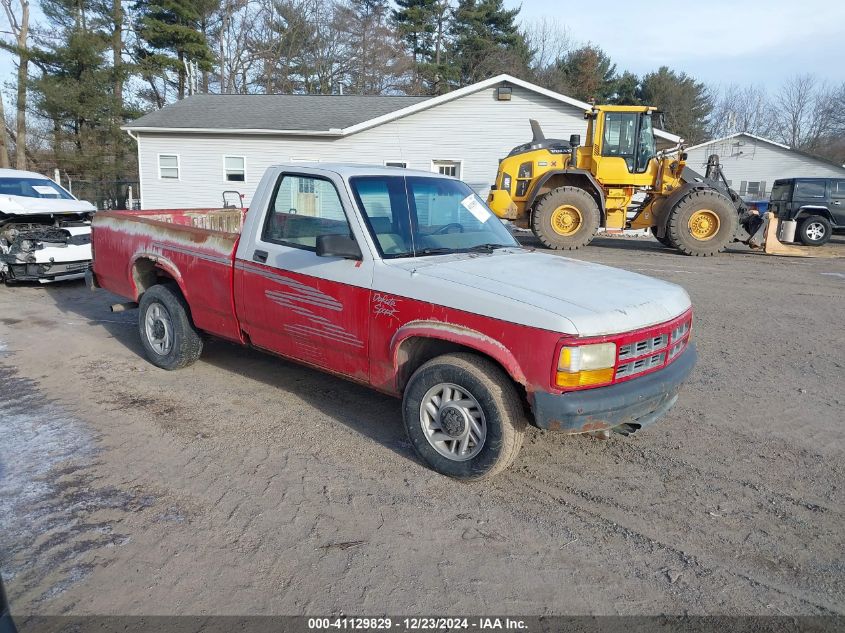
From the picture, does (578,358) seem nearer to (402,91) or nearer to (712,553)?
(712,553)

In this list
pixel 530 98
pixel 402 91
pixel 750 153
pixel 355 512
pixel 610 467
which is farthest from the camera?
pixel 402 91

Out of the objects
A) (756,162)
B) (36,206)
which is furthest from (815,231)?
(756,162)

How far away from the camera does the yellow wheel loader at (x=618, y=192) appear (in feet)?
45.5

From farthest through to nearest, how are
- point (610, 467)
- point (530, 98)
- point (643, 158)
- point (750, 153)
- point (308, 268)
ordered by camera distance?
point (750, 153) → point (530, 98) → point (643, 158) → point (308, 268) → point (610, 467)

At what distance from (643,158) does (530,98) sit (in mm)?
7841

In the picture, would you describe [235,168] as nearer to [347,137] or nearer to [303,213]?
[347,137]

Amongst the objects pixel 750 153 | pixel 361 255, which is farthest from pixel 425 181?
pixel 750 153

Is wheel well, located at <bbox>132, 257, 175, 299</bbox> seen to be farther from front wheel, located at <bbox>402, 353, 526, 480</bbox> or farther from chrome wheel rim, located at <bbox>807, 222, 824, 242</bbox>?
chrome wheel rim, located at <bbox>807, 222, 824, 242</bbox>

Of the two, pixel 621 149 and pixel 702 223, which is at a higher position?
pixel 621 149

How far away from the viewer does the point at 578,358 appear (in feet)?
10.6

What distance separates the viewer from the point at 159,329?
5.83m

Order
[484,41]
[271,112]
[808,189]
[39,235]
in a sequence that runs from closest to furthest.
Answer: [39,235] < [808,189] < [271,112] < [484,41]

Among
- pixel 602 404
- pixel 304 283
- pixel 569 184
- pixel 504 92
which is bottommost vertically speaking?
pixel 602 404

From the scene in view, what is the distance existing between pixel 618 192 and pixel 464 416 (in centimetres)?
1230
